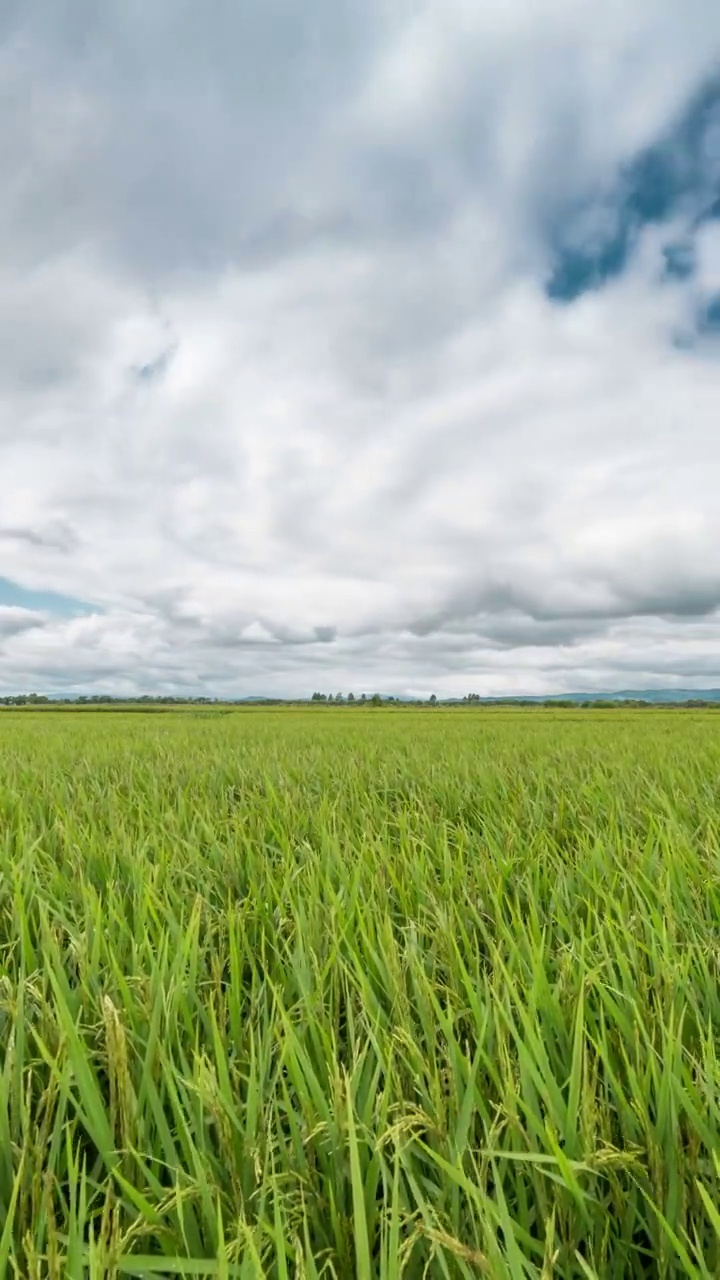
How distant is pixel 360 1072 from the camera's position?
1.34 m

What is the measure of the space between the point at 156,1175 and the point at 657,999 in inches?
41.5

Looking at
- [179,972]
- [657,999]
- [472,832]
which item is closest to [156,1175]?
[179,972]

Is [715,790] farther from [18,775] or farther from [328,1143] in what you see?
[18,775]

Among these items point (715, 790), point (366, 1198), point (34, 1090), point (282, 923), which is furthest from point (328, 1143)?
point (715, 790)

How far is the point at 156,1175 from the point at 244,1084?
0.94 feet

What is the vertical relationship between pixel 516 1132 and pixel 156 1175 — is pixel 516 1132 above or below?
above

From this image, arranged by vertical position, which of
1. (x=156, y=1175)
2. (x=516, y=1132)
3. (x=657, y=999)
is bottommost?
(x=156, y=1175)

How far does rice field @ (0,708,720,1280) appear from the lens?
996 millimetres

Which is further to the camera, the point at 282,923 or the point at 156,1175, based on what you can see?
the point at 282,923

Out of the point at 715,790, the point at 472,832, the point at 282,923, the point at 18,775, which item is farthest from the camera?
the point at 18,775

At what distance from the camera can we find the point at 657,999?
140 centimetres

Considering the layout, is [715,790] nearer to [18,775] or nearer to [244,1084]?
[244,1084]

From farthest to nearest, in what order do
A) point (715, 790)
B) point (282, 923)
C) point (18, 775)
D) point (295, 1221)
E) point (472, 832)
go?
1. point (18, 775)
2. point (715, 790)
3. point (472, 832)
4. point (282, 923)
5. point (295, 1221)

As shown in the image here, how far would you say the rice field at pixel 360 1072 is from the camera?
3.27 ft
